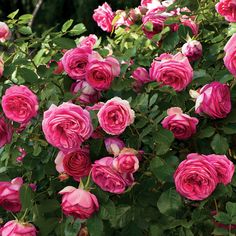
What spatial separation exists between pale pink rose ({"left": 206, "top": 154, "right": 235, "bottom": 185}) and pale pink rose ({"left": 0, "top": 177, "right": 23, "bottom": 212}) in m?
0.54

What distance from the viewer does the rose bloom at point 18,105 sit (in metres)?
1.67

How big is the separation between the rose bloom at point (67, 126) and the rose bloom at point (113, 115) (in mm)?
36

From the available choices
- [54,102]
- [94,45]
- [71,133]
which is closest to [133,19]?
[94,45]

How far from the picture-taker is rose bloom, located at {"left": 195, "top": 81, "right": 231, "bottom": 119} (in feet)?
5.31

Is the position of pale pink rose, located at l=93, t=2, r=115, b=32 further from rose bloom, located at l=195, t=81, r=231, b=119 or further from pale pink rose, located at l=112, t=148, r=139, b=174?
pale pink rose, located at l=112, t=148, r=139, b=174

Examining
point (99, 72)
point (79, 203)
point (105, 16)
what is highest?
point (99, 72)

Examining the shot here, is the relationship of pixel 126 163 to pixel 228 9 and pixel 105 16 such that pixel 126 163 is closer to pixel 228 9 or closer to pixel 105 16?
pixel 228 9

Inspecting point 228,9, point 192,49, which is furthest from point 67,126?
point 228,9

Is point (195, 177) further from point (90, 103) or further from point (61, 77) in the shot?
point (61, 77)

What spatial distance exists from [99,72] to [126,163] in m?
0.31

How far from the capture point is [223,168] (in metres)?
1.50

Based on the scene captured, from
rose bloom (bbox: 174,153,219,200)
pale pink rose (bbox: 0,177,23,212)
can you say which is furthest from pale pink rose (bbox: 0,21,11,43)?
rose bloom (bbox: 174,153,219,200)

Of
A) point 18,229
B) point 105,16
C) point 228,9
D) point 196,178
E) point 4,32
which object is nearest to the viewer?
point 196,178

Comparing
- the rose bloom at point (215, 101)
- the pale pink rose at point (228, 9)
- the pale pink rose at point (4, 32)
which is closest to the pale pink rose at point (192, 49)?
the pale pink rose at point (228, 9)
